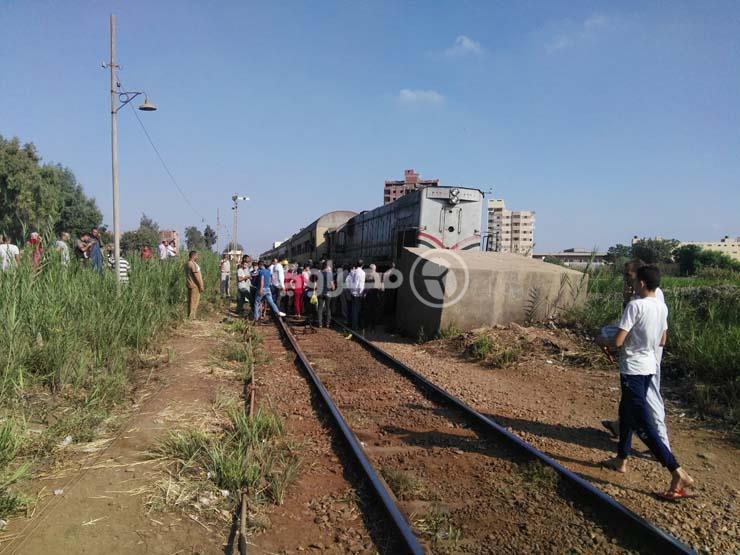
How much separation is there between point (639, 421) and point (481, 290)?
22.0 feet

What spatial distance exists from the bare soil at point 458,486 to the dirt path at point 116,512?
1.52 meters

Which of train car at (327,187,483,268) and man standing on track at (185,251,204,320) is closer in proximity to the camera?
man standing on track at (185,251,204,320)

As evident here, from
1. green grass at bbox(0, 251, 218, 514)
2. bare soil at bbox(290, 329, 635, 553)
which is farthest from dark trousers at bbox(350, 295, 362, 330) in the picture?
bare soil at bbox(290, 329, 635, 553)

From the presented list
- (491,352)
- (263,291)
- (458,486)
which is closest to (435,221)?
(263,291)

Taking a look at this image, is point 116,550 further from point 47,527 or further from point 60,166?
point 60,166

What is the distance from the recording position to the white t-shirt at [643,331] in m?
4.35

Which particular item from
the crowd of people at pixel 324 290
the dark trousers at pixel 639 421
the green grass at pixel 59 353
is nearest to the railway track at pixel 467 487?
the dark trousers at pixel 639 421

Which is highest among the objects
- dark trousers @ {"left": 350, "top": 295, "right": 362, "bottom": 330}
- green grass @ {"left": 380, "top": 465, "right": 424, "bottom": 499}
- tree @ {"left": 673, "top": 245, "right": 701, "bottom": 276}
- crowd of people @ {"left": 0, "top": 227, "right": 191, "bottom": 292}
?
tree @ {"left": 673, "top": 245, "right": 701, "bottom": 276}

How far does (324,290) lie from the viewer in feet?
44.5

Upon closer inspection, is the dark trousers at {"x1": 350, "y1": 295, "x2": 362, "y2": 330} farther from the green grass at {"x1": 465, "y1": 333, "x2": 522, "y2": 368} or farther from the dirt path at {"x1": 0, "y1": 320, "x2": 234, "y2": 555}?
the dirt path at {"x1": 0, "y1": 320, "x2": 234, "y2": 555}

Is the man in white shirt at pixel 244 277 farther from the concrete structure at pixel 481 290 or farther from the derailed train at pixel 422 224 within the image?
the concrete structure at pixel 481 290

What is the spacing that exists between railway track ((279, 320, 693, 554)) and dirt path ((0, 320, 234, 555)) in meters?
1.43

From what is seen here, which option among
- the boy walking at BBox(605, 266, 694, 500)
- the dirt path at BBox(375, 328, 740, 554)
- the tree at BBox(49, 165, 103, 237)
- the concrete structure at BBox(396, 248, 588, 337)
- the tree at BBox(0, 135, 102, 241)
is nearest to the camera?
the dirt path at BBox(375, 328, 740, 554)

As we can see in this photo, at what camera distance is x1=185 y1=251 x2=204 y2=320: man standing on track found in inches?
456
